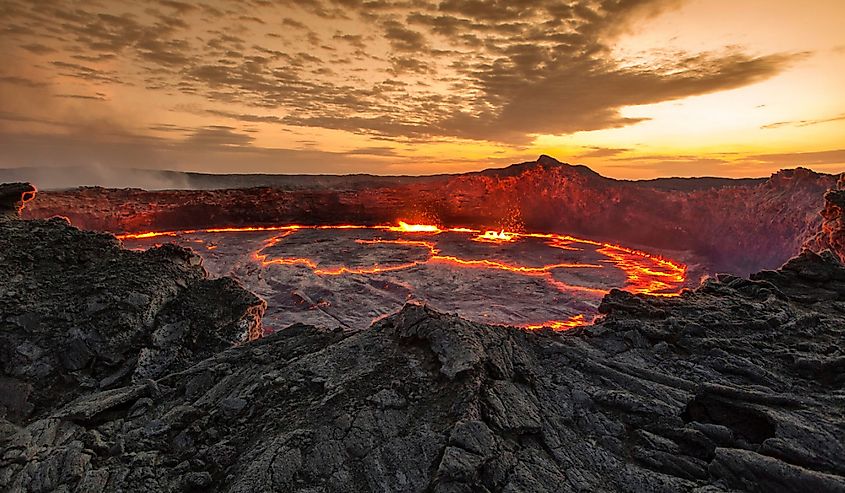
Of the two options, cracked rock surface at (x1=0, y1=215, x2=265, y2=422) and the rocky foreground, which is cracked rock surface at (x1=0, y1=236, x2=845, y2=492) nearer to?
the rocky foreground

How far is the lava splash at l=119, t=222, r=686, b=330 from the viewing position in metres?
16.6

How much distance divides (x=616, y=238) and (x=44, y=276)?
102 ft

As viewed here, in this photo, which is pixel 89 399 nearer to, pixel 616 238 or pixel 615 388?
pixel 615 388

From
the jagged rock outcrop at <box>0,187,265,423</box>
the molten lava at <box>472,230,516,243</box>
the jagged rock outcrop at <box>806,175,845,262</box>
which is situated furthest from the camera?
the molten lava at <box>472,230,516,243</box>

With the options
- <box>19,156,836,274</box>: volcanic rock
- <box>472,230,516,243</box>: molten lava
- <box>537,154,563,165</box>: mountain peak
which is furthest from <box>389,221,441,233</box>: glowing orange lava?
<box>537,154,563,165</box>: mountain peak

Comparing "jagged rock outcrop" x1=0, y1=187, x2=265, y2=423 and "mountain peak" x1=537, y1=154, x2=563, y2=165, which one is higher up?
"mountain peak" x1=537, y1=154, x2=563, y2=165

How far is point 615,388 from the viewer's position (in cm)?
606

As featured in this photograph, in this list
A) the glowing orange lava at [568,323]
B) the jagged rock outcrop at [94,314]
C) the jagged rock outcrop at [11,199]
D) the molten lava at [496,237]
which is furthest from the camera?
the molten lava at [496,237]

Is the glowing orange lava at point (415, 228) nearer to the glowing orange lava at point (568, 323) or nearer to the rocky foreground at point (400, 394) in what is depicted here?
the glowing orange lava at point (568, 323)

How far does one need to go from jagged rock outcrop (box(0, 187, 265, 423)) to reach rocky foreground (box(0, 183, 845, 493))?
30 millimetres

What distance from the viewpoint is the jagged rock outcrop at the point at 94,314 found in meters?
6.71

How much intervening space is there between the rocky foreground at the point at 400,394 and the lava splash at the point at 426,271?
7.32 meters

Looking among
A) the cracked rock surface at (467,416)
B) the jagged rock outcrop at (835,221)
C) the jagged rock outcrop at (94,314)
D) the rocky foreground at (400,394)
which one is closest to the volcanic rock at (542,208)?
the jagged rock outcrop at (835,221)

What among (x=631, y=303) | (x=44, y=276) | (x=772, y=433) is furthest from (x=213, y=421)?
(x=631, y=303)
